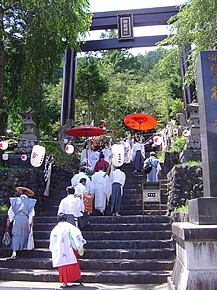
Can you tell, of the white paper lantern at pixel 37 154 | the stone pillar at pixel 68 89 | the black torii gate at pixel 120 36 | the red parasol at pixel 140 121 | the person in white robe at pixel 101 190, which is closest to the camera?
the person in white robe at pixel 101 190

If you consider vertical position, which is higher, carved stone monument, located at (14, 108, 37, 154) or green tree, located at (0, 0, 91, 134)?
green tree, located at (0, 0, 91, 134)

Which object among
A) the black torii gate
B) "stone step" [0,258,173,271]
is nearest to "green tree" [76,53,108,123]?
the black torii gate

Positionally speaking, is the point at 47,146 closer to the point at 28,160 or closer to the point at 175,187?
the point at 28,160

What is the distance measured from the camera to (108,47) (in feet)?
66.3

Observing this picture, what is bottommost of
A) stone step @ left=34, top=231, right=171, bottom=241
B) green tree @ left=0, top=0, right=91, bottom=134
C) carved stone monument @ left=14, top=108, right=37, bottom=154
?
stone step @ left=34, top=231, right=171, bottom=241

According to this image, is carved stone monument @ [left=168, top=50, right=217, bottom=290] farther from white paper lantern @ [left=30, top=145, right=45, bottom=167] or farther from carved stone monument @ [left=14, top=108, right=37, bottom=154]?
carved stone monument @ [left=14, top=108, right=37, bottom=154]

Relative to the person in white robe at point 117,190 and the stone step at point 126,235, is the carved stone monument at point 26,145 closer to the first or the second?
the person in white robe at point 117,190

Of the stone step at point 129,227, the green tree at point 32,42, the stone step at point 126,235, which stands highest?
the green tree at point 32,42

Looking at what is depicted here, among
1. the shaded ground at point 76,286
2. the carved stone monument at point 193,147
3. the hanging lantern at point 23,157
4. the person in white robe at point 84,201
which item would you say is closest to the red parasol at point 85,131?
the hanging lantern at point 23,157

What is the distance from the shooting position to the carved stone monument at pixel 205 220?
4.33 meters

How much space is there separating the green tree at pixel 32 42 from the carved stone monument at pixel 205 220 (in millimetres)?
8587

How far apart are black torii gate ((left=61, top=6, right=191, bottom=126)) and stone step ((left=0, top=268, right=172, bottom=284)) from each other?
42.5 ft

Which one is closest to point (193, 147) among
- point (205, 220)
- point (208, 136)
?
point (208, 136)

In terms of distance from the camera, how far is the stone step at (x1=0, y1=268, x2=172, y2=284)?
6.82 metres
